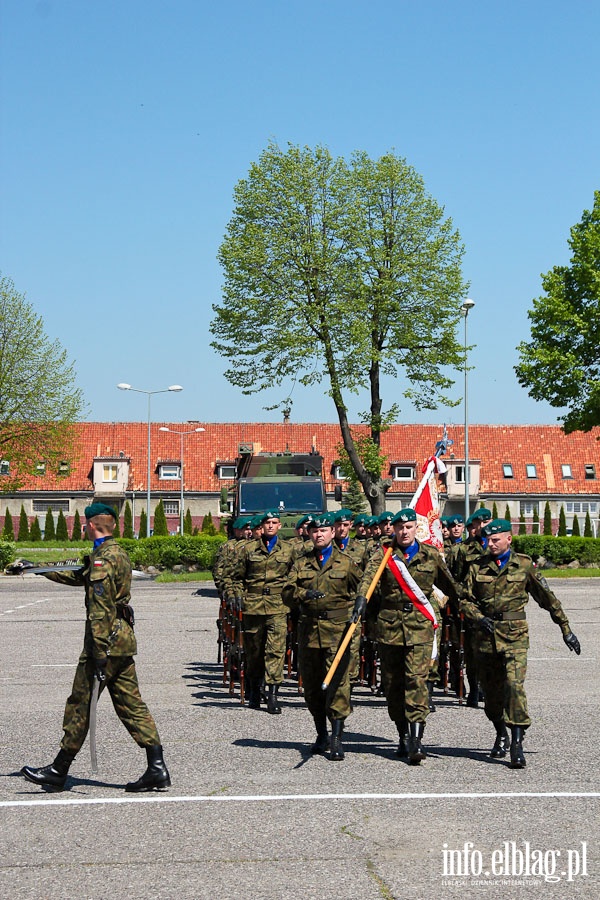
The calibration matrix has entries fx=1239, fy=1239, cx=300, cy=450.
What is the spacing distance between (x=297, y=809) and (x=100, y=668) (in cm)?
158

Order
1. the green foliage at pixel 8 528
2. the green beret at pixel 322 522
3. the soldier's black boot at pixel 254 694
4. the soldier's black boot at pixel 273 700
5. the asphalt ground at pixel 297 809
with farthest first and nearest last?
the green foliage at pixel 8 528 → the soldier's black boot at pixel 254 694 → the soldier's black boot at pixel 273 700 → the green beret at pixel 322 522 → the asphalt ground at pixel 297 809

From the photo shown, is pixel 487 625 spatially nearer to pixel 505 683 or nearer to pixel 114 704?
pixel 505 683

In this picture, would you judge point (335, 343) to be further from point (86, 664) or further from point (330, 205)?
point (86, 664)

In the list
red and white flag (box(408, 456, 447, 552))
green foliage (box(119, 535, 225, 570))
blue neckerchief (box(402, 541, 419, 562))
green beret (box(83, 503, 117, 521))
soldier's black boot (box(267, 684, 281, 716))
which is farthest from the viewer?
green foliage (box(119, 535, 225, 570))

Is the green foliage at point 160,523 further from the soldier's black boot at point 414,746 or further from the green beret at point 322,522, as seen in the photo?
the soldier's black boot at point 414,746

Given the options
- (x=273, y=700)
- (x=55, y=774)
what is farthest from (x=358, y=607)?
(x=273, y=700)

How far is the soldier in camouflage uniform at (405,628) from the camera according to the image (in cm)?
940

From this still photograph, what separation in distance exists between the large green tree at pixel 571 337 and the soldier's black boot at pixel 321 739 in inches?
1265

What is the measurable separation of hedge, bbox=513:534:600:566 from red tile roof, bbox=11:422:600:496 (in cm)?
3859

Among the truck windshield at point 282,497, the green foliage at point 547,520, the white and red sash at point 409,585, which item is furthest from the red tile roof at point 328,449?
the white and red sash at point 409,585

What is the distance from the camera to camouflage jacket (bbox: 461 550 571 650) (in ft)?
31.4

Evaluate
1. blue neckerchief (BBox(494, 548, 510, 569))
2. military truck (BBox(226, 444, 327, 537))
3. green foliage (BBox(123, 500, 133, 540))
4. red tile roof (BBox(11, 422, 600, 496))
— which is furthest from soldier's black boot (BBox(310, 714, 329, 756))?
red tile roof (BBox(11, 422, 600, 496))

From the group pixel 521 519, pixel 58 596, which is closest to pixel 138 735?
pixel 58 596

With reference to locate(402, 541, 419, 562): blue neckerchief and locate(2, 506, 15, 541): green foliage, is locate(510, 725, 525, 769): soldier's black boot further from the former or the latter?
locate(2, 506, 15, 541): green foliage
